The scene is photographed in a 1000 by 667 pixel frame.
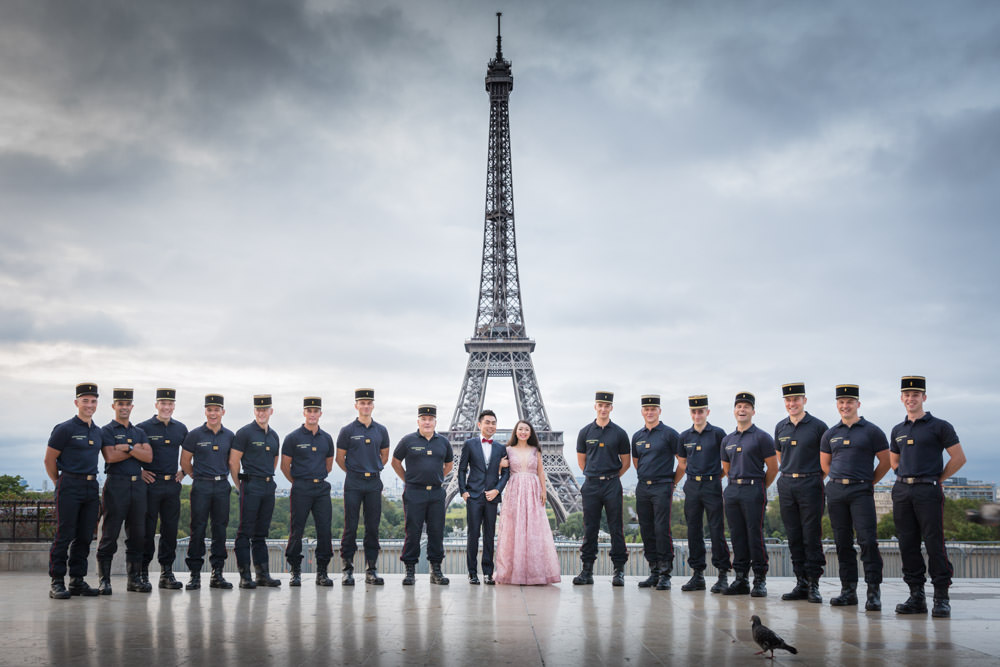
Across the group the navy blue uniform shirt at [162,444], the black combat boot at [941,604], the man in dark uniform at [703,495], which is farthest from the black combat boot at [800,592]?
the navy blue uniform shirt at [162,444]

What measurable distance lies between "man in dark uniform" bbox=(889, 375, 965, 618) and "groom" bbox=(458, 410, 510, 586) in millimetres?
4877

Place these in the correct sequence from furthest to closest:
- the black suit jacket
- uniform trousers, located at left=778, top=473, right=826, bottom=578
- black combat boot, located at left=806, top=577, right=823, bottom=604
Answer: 1. the black suit jacket
2. uniform trousers, located at left=778, top=473, right=826, bottom=578
3. black combat boot, located at left=806, top=577, right=823, bottom=604

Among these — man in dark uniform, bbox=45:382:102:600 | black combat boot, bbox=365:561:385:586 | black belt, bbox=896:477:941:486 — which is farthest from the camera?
black combat boot, bbox=365:561:385:586

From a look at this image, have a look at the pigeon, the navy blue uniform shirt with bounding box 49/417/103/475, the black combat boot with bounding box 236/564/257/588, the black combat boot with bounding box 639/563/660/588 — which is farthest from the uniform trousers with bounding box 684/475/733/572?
the navy blue uniform shirt with bounding box 49/417/103/475

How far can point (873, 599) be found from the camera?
29.6ft

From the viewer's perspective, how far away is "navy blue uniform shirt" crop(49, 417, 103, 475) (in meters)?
9.91

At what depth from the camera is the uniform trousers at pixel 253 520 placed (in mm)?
10719

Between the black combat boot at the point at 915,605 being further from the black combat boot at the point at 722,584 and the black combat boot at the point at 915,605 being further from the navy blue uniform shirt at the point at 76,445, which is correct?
the navy blue uniform shirt at the point at 76,445

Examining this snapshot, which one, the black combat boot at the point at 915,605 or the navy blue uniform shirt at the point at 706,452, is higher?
the navy blue uniform shirt at the point at 706,452

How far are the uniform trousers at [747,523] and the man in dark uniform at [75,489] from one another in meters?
7.68

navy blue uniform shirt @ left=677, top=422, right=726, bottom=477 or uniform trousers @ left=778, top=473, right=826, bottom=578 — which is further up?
navy blue uniform shirt @ left=677, top=422, right=726, bottom=477

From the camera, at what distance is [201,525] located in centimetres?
1072

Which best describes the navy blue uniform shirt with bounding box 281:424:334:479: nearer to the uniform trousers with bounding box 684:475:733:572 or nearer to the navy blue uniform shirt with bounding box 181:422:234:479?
the navy blue uniform shirt with bounding box 181:422:234:479

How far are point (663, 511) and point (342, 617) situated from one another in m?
4.64
